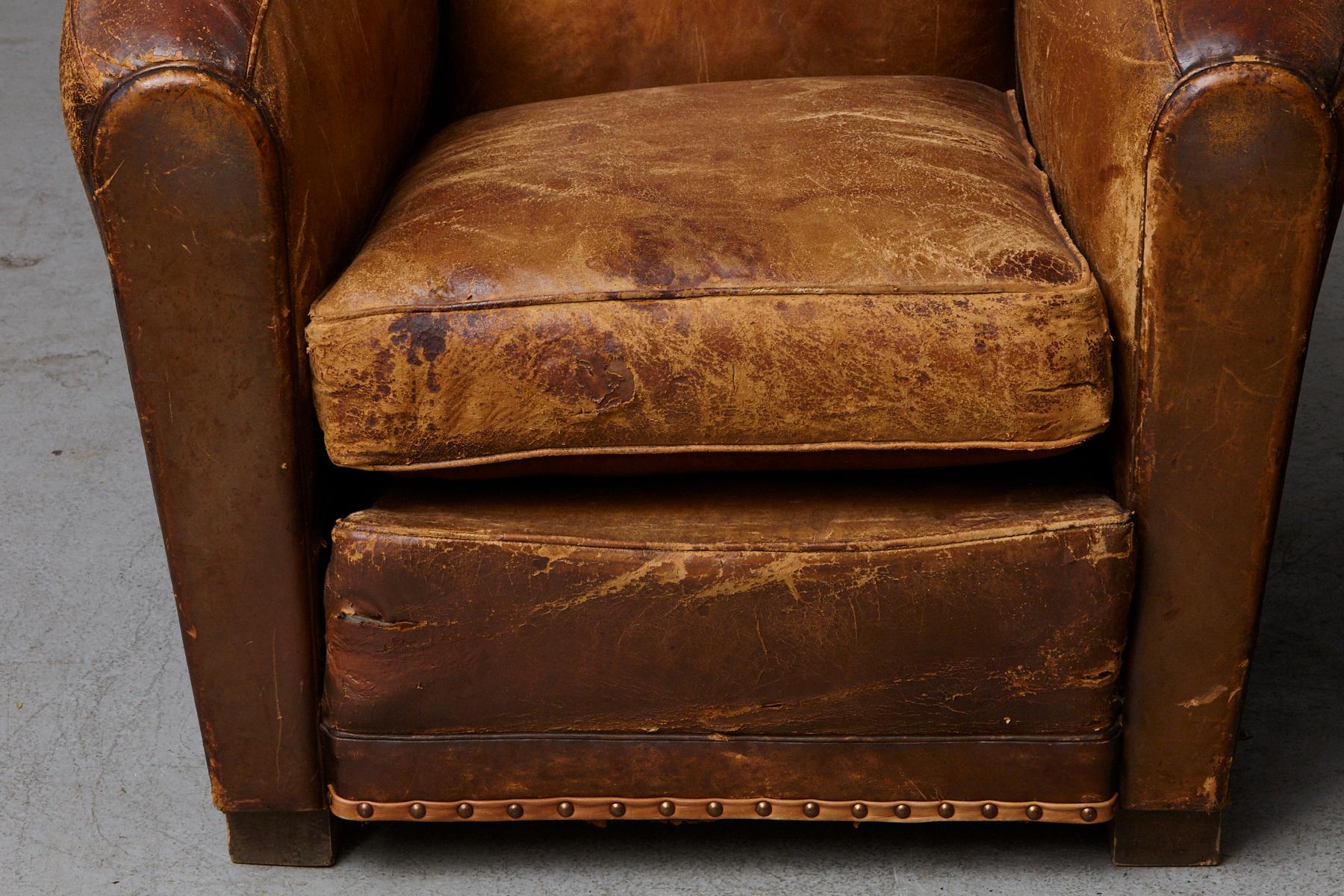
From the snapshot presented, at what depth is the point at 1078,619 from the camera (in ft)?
4.06

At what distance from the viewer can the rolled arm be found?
1.11m

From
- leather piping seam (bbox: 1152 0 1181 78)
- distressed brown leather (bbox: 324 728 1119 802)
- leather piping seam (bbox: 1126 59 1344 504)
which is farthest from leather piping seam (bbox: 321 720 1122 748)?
leather piping seam (bbox: 1152 0 1181 78)

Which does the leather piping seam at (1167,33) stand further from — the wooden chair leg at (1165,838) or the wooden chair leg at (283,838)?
the wooden chair leg at (283,838)

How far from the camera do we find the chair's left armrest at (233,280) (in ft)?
3.71

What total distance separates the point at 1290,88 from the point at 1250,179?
66mm

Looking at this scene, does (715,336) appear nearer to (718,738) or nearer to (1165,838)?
(718,738)

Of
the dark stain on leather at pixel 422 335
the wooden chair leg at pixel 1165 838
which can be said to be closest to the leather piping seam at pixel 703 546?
the dark stain on leather at pixel 422 335

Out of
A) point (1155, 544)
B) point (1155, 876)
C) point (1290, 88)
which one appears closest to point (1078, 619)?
point (1155, 544)

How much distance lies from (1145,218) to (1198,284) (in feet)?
0.20

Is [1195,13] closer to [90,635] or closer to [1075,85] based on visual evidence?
[1075,85]

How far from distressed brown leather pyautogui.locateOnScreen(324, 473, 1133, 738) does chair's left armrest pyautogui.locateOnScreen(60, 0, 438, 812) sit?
0.18ft

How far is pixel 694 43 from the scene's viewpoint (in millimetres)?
1742

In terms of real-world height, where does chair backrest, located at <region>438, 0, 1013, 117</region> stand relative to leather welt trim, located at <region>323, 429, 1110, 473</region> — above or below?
above

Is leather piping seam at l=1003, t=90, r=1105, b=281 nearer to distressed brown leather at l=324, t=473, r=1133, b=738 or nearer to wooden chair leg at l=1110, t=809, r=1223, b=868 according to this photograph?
distressed brown leather at l=324, t=473, r=1133, b=738
